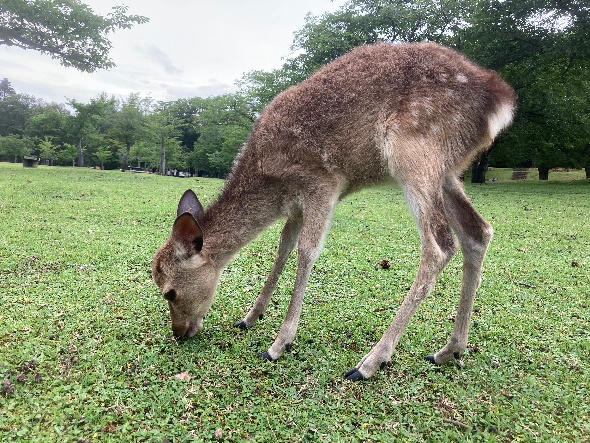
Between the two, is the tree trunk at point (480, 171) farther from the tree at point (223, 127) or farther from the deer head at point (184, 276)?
the deer head at point (184, 276)

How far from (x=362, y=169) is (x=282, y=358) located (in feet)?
5.12

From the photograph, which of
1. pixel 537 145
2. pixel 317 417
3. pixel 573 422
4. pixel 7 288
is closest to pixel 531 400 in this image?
pixel 573 422

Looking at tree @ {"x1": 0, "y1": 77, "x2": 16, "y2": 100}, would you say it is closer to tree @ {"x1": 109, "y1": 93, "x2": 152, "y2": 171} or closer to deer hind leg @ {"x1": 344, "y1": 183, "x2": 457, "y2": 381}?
tree @ {"x1": 109, "y1": 93, "x2": 152, "y2": 171}

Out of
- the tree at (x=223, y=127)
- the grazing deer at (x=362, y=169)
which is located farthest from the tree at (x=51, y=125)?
the grazing deer at (x=362, y=169)

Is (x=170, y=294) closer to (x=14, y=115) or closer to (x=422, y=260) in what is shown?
(x=422, y=260)

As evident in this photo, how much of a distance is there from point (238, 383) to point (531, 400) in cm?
186

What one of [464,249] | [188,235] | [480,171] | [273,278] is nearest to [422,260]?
[464,249]

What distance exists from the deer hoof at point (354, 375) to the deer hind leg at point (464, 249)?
65 centimetres

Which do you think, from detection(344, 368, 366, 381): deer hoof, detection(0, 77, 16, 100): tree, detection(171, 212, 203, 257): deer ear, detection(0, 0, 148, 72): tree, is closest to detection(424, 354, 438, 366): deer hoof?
detection(344, 368, 366, 381): deer hoof

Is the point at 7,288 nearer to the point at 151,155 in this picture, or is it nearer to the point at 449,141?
the point at 449,141

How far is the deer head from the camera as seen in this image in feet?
10.5

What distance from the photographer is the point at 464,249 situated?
3.38 m

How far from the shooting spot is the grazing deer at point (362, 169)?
3018mm

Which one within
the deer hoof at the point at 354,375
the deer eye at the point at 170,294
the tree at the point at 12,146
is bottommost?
the deer hoof at the point at 354,375
